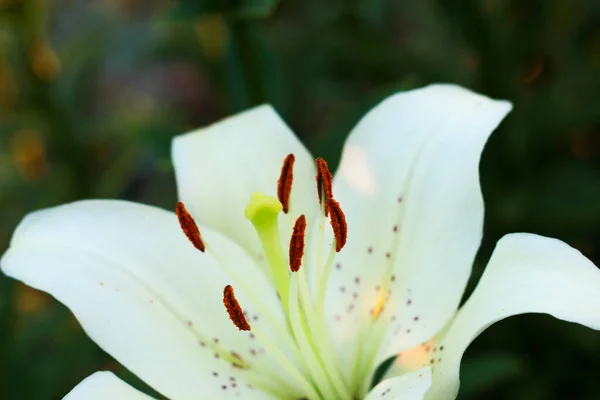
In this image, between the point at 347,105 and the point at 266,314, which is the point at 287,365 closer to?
the point at 266,314

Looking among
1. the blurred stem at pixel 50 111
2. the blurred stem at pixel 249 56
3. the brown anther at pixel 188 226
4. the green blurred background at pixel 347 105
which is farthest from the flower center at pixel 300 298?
the blurred stem at pixel 50 111

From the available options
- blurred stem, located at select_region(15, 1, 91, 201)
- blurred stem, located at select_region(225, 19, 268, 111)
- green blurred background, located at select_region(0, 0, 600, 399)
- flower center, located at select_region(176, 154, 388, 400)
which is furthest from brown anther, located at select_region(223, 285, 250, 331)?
blurred stem, located at select_region(15, 1, 91, 201)

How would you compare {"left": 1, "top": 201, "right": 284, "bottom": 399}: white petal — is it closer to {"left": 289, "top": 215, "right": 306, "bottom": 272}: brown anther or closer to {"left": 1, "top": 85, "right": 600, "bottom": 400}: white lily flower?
{"left": 1, "top": 85, "right": 600, "bottom": 400}: white lily flower

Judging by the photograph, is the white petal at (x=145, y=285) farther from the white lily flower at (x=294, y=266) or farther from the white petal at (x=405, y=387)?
the white petal at (x=405, y=387)

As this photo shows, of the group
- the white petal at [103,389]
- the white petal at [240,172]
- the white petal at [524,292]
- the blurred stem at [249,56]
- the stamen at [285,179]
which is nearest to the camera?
the white petal at [524,292]

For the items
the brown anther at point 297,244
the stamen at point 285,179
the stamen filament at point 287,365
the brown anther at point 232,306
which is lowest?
the stamen filament at point 287,365

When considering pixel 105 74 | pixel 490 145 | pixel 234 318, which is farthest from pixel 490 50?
pixel 105 74

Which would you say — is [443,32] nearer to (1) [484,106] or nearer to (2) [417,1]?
(2) [417,1]

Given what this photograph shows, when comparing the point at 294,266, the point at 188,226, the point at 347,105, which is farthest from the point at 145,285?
the point at 347,105
